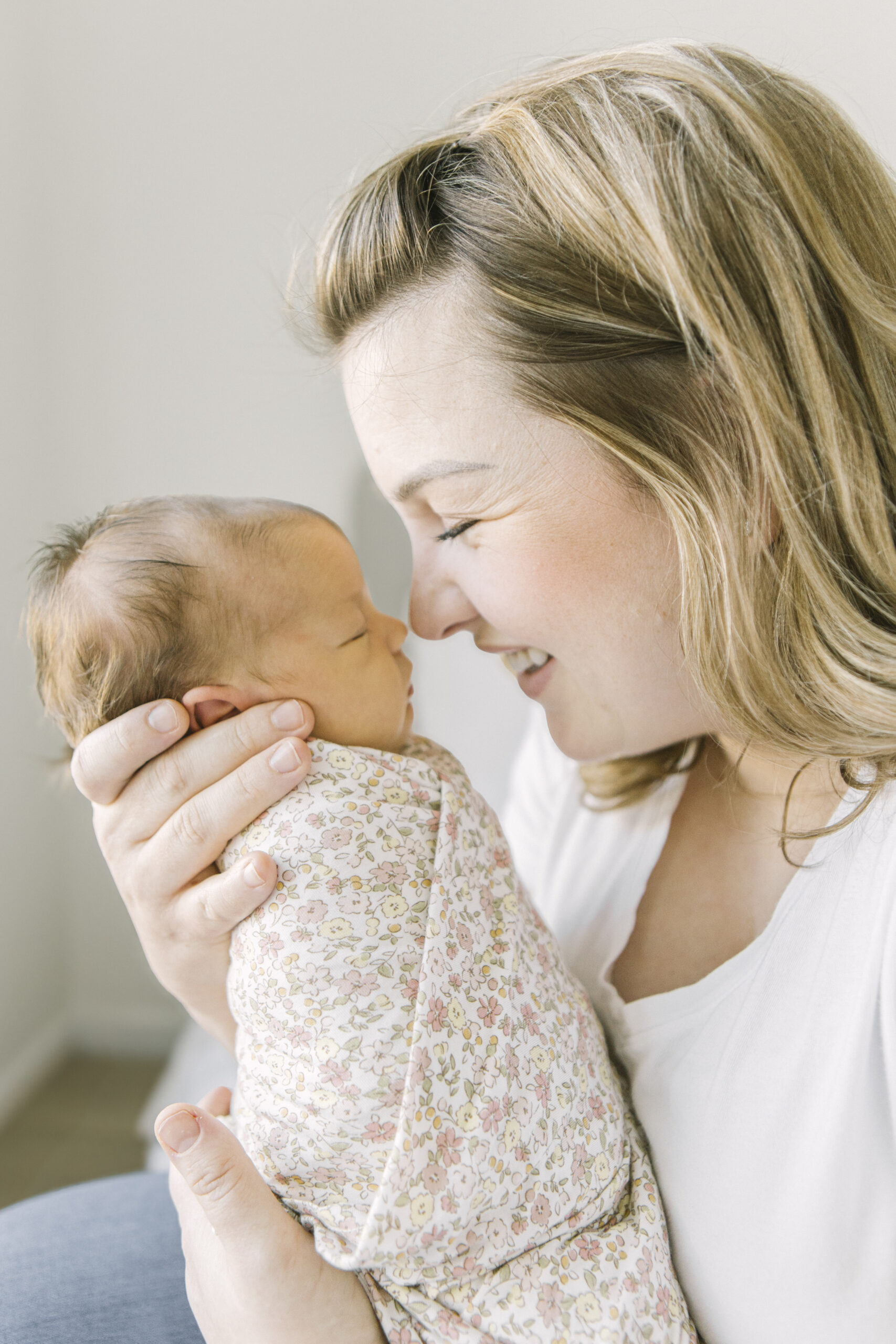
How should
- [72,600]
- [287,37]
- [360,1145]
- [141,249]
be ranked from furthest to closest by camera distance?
[141,249]
[287,37]
[72,600]
[360,1145]

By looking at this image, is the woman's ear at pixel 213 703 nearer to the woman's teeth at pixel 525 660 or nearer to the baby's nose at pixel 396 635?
the baby's nose at pixel 396 635

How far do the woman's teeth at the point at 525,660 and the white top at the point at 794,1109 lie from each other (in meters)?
0.34

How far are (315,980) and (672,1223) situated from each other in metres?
0.45

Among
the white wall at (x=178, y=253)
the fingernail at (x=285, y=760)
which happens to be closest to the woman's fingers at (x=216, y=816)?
the fingernail at (x=285, y=760)

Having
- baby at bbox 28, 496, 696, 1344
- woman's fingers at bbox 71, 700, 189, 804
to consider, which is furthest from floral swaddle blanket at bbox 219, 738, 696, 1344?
woman's fingers at bbox 71, 700, 189, 804

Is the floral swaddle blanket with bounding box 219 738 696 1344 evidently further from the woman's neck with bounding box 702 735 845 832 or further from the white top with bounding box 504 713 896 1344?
the woman's neck with bounding box 702 735 845 832

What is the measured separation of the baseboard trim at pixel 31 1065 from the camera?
2.25 metres

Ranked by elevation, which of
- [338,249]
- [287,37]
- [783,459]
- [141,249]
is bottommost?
[783,459]

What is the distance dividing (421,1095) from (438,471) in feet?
1.84

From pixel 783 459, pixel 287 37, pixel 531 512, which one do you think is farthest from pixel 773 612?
pixel 287 37

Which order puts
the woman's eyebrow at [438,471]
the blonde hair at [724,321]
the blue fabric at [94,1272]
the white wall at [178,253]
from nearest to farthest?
1. the blonde hair at [724,321]
2. the woman's eyebrow at [438,471]
3. the blue fabric at [94,1272]
4. the white wall at [178,253]

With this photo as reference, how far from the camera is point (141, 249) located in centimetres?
201

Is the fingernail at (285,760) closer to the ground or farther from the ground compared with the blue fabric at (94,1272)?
farther from the ground

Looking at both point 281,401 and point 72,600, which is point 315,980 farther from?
point 281,401
